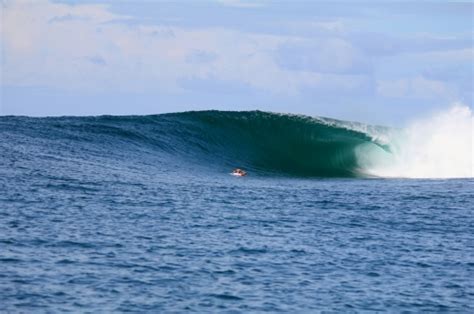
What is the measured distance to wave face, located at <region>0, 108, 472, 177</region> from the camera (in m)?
49.8

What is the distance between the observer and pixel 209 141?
56156 millimetres

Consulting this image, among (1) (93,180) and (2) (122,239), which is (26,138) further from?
(2) (122,239)

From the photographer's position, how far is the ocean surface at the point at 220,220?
21812 millimetres

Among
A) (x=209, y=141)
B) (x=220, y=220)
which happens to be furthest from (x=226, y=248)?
(x=209, y=141)

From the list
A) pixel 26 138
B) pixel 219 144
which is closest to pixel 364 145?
pixel 219 144

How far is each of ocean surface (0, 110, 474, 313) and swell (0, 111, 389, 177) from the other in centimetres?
16

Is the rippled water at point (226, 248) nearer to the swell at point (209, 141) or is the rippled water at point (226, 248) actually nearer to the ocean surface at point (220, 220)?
the ocean surface at point (220, 220)

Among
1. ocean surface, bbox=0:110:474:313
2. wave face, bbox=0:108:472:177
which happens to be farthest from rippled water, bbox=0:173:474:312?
wave face, bbox=0:108:472:177

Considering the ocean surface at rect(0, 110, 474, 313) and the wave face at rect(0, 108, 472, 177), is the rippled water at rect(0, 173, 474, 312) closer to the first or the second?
the ocean surface at rect(0, 110, 474, 313)

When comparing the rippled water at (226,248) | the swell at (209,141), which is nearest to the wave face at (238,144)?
the swell at (209,141)

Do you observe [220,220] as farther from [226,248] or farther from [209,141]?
[209,141]

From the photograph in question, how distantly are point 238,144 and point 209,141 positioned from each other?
2.03 meters

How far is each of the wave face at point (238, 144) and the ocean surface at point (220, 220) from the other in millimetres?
165

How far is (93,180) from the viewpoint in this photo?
39906mm
